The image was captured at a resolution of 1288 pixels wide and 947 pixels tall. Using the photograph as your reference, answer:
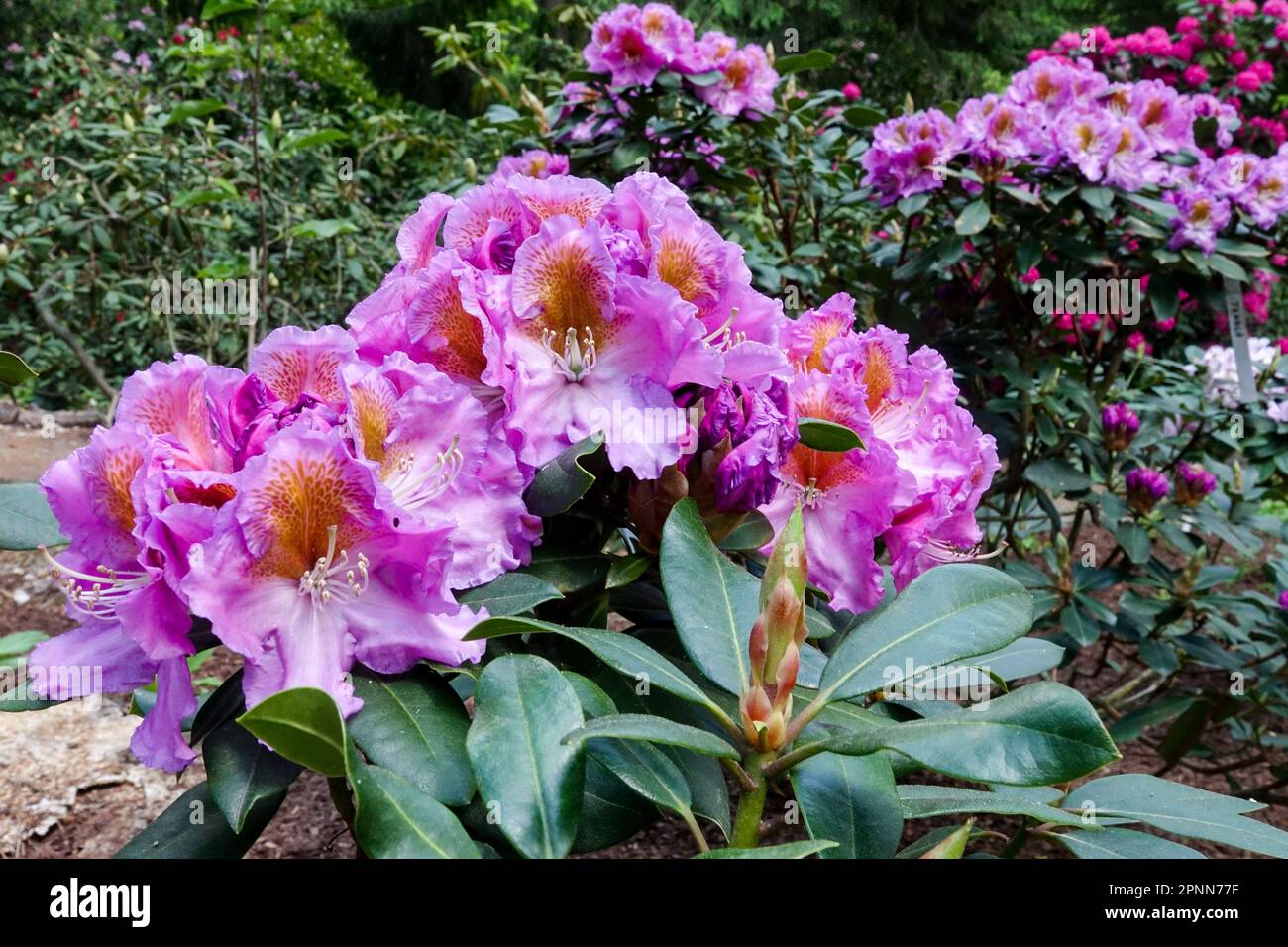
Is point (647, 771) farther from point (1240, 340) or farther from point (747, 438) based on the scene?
point (1240, 340)

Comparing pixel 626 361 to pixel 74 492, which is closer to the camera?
pixel 74 492

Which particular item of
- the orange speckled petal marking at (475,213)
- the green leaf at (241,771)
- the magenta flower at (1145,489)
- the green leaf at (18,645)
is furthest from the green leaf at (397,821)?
the magenta flower at (1145,489)

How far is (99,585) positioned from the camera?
67cm

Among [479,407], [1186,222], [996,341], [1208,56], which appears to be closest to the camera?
[479,407]

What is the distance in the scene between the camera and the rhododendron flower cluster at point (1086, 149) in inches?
84.4

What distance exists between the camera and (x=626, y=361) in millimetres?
767

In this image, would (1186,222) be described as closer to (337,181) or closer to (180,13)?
(337,181)

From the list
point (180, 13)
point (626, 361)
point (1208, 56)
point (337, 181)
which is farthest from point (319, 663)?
point (180, 13)

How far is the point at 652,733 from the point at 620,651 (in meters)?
0.10

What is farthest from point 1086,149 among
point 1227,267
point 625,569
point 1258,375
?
point 625,569

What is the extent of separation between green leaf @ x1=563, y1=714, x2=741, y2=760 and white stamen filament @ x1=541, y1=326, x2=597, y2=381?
266 mm

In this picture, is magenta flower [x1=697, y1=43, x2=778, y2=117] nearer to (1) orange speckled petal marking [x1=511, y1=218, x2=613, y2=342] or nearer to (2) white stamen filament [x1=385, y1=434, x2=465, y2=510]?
(1) orange speckled petal marking [x1=511, y1=218, x2=613, y2=342]

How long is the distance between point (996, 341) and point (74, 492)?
7.58 ft

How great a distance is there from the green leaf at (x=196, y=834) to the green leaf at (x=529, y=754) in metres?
0.20
